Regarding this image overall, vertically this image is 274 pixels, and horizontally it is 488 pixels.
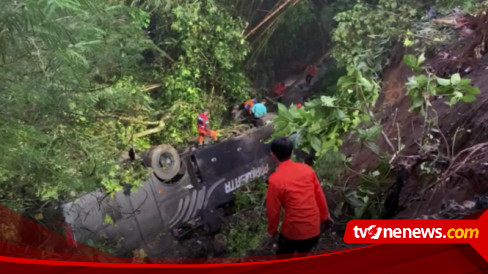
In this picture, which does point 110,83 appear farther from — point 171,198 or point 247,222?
point 247,222

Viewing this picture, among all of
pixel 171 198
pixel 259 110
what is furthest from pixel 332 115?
pixel 171 198

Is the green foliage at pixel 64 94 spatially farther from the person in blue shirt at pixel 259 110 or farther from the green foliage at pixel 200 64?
the person in blue shirt at pixel 259 110

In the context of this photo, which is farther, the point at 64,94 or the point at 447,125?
the point at 447,125

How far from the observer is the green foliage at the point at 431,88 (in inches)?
40.6

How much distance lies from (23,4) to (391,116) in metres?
0.87

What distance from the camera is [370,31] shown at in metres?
1.09

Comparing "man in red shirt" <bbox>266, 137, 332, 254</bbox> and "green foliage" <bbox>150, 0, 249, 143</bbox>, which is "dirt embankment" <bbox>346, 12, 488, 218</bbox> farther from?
"green foliage" <bbox>150, 0, 249, 143</bbox>

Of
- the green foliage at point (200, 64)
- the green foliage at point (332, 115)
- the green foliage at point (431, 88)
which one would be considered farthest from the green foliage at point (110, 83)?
the green foliage at point (431, 88)

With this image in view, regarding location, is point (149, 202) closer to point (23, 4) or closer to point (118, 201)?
point (118, 201)

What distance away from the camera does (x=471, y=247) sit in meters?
0.96

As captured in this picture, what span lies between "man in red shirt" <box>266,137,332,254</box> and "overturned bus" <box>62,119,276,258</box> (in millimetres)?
36

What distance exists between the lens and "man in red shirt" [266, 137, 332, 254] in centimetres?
95

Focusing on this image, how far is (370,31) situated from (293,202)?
1.51 ft

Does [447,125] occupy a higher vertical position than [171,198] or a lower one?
lower
